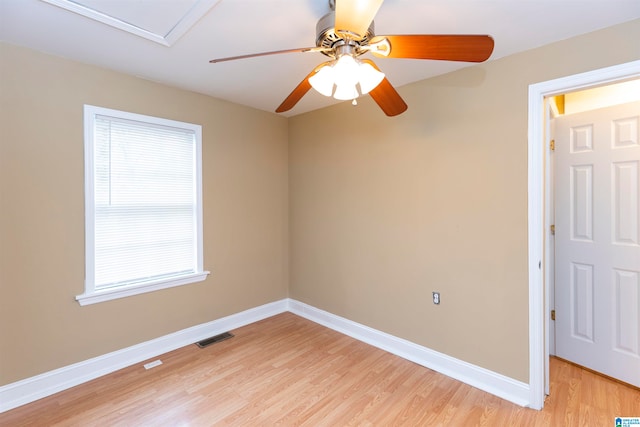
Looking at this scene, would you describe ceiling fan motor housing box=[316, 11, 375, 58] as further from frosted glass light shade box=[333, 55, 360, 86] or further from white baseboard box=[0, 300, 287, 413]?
white baseboard box=[0, 300, 287, 413]

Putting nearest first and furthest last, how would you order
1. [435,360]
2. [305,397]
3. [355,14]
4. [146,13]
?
[355,14] → [146,13] → [305,397] → [435,360]

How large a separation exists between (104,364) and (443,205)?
2951mm

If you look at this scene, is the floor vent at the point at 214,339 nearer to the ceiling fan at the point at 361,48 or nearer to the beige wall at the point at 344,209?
the beige wall at the point at 344,209

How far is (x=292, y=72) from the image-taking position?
2.35 meters

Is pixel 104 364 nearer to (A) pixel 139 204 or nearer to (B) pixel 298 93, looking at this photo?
(A) pixel 139 204

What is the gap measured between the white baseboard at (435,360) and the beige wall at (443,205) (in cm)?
6

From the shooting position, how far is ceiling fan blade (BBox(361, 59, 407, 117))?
5.33 ft

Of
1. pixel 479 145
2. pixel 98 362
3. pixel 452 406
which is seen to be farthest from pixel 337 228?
pixel 98 362

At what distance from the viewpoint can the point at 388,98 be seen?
5.67ft

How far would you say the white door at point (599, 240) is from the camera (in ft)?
7.04

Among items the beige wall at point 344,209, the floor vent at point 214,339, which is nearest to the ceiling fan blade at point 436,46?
the beige wall at point 344,209

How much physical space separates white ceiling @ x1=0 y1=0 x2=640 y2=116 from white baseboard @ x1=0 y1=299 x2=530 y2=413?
2244mm

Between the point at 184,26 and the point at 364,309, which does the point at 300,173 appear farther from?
the point at 184,26

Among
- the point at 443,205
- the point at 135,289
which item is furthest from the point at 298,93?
the point at 135,289
